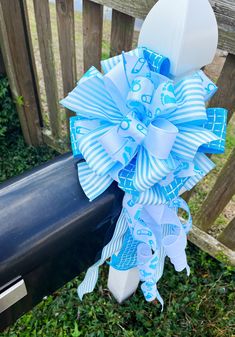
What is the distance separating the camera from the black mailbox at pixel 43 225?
677mm

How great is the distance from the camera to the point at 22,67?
2018 mm

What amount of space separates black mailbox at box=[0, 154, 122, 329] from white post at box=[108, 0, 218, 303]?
0.36 m

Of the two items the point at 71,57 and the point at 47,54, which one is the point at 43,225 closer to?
the point at 71,57

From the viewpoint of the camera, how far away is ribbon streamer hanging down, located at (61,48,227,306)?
2.13 feet

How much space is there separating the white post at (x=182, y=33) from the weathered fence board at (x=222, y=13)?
41cm

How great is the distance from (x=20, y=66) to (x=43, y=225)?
1.60m

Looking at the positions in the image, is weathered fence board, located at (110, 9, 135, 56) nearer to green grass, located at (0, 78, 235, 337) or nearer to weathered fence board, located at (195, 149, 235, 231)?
weathered fence board, located at (195, 149, 235, 231)

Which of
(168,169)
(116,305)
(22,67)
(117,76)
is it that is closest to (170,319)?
(116,305)

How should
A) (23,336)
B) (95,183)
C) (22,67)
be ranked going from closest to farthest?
(95,183) < (23,336) < (22,67)

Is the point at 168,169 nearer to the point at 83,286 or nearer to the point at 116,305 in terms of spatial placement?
the point at 83,286

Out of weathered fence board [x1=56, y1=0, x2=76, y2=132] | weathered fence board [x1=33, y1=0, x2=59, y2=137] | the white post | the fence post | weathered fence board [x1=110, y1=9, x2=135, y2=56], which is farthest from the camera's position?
the fence post

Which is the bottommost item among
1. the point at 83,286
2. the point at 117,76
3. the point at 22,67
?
the point at 83,286

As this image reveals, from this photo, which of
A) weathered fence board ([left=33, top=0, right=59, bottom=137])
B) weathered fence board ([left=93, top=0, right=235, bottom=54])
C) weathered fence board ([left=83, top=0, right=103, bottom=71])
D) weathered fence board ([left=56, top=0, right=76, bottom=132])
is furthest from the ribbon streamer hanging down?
weathered fence board ([left=33, top=0, right=59, bottom=137])

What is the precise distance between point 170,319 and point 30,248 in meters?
1.20
